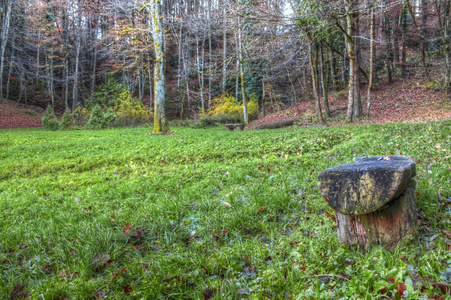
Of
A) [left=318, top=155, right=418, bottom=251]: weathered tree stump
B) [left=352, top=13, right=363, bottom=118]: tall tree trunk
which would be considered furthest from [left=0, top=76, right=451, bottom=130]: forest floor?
[left=318, top=155, right=418, bottom=251]: weathered tree stump

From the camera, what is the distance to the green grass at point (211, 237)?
1992 mm

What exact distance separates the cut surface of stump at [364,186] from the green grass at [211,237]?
38 cm

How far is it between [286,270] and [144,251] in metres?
1.54

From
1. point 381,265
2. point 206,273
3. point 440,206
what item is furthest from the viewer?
point 440,206

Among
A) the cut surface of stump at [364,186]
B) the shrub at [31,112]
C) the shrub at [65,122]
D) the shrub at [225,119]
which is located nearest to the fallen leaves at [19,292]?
the cut surface of stump at [364,186]

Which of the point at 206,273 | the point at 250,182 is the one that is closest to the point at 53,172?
the point at 250,182

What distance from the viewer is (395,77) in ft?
73.0

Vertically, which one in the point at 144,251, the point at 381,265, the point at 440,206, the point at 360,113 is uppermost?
the point at 360,113

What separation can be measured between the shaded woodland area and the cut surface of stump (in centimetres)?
1181

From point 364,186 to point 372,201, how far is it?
127mm

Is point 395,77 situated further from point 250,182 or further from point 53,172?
point 53,172

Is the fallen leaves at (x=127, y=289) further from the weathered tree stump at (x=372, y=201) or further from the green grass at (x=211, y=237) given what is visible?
the weathered tree stump at (x=372, y=201)

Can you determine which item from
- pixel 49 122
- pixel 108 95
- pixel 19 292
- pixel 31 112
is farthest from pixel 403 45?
pixel 31 112

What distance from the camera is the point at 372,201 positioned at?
2074 mm
